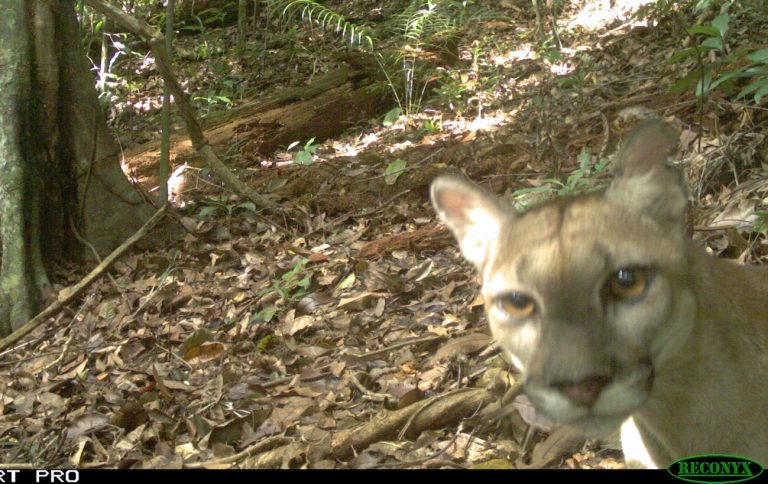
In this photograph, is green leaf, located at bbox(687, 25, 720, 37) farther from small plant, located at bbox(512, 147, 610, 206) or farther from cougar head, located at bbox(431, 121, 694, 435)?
cougar head, located at bbox(431, 121, 694, 435)

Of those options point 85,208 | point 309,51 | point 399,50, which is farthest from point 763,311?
point 309,51

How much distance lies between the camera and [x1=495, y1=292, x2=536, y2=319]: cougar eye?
3.11 m

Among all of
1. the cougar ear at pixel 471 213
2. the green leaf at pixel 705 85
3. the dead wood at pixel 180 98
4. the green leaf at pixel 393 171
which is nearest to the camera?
the cougar ear at pixel 471 213

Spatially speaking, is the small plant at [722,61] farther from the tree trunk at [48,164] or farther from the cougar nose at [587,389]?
the tree trunk at [48,164]

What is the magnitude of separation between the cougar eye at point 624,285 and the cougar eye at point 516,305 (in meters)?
0.33

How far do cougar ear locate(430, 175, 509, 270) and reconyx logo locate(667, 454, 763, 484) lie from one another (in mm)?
1222

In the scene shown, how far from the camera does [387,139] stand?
1061 centimetres

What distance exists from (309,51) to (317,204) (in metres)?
7.51

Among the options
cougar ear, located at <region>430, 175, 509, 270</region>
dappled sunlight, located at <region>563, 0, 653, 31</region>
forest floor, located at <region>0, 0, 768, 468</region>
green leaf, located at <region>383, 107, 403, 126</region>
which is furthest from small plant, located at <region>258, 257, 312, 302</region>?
dappled sunlight, located at <region>563, 0, 653, 31</region>

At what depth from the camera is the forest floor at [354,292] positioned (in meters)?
4.97

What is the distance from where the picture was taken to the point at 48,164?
27.6 ft

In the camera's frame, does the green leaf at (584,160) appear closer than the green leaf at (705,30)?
No

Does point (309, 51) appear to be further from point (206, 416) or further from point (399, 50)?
point (206, 416)

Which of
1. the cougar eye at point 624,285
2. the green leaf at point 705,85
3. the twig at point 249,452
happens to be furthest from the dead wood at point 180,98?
the cougar eye at point 624,285
